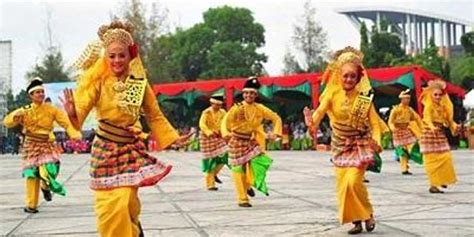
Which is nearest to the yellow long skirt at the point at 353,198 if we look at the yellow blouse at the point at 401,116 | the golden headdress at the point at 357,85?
the golden headdress at the point at 357,85

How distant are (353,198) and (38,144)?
16.8 ft

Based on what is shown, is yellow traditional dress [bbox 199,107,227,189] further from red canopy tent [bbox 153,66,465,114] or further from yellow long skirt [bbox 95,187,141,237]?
red canopy tent [bbox 153,66,465,114]

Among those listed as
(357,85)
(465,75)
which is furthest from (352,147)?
(465,75)

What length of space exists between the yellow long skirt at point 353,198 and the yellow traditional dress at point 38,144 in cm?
452

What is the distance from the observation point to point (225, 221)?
9.38m

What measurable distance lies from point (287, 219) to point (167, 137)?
300cm

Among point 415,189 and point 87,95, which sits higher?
point 87,95

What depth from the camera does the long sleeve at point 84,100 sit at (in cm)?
654

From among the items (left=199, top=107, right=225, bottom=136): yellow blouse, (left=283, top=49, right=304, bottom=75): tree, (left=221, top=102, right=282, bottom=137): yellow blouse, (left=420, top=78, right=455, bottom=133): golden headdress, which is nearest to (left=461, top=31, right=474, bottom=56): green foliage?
(left=283, top=49, right=304, bottom=75): tree

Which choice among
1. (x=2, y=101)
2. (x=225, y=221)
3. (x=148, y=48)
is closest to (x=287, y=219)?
(x=225, y=221)

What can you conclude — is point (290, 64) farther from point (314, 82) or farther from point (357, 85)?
point (357, 85)

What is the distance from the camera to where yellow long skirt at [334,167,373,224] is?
8.41m

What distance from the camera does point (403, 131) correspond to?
18.0 metres

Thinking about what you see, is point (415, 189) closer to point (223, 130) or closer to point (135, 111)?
point (223, 130)
